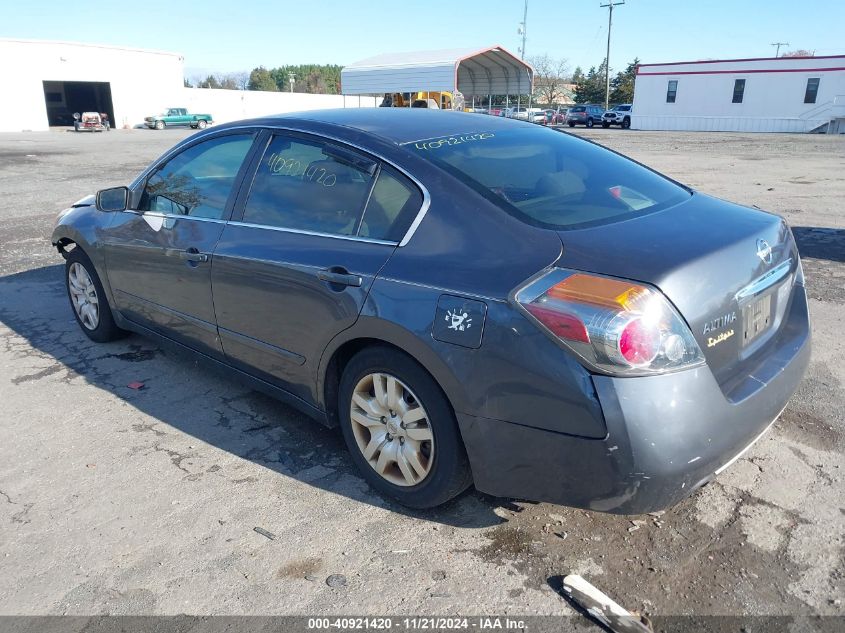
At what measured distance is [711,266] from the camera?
2.44m

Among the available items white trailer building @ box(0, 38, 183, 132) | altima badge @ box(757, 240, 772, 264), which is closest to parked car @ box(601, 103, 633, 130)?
white trailer building @ box(0, 38, 183, 132)

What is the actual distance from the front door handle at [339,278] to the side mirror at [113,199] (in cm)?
220

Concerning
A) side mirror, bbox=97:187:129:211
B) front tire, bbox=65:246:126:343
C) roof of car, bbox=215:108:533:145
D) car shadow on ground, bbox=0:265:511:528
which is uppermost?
roof of car, bbox=215:108:533:145

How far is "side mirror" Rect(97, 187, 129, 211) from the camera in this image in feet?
14.7

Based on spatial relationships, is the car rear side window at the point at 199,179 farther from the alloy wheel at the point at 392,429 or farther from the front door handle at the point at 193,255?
the alloy wheel at the point at 392,429

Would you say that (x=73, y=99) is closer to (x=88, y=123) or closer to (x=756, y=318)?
(x=88, y=123)

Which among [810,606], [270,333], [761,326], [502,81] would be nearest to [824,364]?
[761,326]

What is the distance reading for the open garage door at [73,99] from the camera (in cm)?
5284

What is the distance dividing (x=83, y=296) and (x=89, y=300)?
0.33 ft

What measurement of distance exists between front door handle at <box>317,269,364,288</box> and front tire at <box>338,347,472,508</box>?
0.30 m

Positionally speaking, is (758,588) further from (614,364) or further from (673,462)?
(614,364)

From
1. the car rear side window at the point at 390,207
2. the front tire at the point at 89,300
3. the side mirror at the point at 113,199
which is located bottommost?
the front tire at the point at 89,300

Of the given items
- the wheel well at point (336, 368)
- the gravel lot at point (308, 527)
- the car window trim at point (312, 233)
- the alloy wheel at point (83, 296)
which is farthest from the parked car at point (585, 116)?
the wheel well at point (336, 368)

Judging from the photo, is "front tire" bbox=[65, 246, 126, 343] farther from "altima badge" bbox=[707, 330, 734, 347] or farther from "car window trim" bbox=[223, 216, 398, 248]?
"altima badge" bbox=[707, 330, 734, 347]
